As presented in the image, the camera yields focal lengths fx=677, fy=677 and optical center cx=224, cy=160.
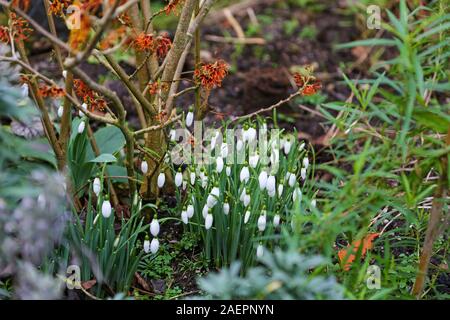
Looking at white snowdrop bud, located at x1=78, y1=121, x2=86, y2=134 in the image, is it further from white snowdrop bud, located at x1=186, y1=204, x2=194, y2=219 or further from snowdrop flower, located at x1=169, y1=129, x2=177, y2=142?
white snowdrop bud, located at x1=186, y1=204, x2=194, y2=219

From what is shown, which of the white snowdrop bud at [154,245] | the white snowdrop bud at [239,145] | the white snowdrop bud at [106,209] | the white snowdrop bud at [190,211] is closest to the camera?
the white snowdrop bud at [106,209]

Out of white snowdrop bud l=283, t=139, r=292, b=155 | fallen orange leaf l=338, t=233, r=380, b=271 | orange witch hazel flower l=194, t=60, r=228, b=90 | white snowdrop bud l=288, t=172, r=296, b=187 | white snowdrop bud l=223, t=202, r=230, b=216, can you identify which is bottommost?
fallen orange leaf l=338, t=233, r=380, b=271

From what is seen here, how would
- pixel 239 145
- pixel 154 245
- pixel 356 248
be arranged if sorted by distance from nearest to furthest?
pixel 154 245 → pixel 356 248 → pixel 239 145

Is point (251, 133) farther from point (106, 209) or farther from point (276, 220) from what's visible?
point (106, 209)

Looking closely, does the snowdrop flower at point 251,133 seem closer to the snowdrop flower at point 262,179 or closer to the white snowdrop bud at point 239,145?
the white snowdrop bud at point 239,145

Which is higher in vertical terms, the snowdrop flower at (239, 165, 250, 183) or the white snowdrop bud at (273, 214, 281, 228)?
the snowdrop flower at (239, 165, 250, 183)

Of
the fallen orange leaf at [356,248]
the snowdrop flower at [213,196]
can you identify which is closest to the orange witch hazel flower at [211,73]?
the snowdrop flower at [213,196]

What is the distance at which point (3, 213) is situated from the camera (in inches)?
87.6

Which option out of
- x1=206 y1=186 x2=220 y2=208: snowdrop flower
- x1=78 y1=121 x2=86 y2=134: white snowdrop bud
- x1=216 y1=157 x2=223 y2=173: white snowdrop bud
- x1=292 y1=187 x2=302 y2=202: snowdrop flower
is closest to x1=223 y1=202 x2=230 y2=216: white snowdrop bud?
x1=206 y1=186 x2=220 y2=208: snowdrop flower

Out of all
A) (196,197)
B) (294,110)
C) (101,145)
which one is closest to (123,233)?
(196,197)

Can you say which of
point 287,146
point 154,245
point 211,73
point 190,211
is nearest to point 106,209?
point 154,245

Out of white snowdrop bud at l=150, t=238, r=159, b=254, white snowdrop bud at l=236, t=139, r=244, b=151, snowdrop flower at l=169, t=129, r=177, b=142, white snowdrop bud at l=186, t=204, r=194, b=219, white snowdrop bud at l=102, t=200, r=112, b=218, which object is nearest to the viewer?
white snowdrop bud at l=102, t=200, r=112, b=218
